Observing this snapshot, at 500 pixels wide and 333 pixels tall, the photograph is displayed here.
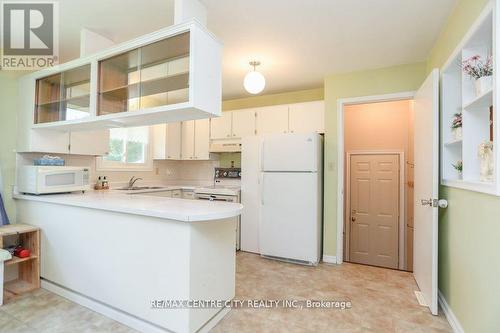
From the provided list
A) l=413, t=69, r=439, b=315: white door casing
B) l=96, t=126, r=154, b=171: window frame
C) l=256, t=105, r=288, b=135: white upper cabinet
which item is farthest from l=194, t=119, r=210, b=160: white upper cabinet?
l=413, t=69, r=439, b=315: white door casing

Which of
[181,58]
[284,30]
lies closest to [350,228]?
[284,30]

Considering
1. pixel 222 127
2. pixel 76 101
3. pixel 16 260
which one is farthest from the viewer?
pixel 222 127

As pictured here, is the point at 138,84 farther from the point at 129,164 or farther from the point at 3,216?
the point at 129,164

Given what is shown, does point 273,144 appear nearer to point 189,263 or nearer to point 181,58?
point 181,58

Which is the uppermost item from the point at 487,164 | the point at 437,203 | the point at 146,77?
the point at 146,77

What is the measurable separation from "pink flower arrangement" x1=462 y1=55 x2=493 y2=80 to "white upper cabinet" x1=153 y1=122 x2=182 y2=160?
3877 millimetres

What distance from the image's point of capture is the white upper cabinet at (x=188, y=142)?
4.54 metres

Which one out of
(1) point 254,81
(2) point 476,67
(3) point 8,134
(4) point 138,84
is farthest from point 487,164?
(3) point 8,134

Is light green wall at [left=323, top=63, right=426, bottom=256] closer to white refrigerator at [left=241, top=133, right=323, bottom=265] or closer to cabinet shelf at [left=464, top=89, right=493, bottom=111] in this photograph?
white refrigerator at [left=241, top=133, right=323, bottom=265]

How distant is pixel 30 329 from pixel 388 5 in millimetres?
3588

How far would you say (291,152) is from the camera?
3.41 m

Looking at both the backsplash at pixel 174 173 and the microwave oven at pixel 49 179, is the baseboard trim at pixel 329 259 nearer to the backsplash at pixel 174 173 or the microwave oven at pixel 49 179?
the backsplash at pixel 174 173

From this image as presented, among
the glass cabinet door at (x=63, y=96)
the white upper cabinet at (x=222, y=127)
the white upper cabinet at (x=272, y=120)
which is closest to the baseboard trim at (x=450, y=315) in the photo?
the white upper cabinet at (x=272, y=120)

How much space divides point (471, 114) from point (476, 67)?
32 cm
